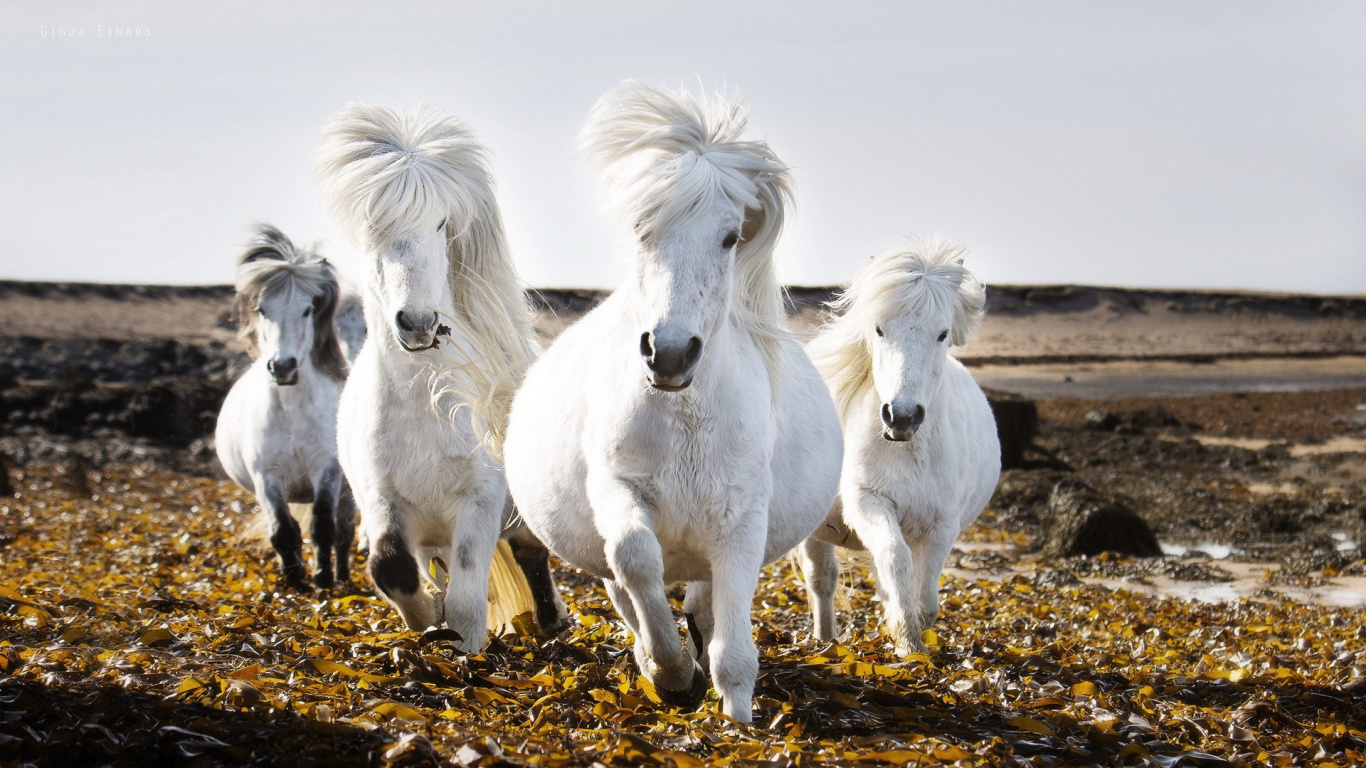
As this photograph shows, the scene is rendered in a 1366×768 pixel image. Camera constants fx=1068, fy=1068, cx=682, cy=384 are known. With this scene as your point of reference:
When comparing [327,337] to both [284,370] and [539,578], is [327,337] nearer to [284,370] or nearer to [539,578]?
[284,370]

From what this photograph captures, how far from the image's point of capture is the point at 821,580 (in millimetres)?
6273

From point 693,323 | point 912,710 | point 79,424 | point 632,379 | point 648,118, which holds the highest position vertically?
point 648,118

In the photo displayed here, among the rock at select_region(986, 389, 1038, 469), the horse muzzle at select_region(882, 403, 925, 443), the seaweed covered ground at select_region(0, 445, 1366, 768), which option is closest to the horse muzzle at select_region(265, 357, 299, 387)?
the seaweed covered ground at select_region(0, 445, 1366, 768)

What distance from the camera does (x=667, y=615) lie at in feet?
11.1

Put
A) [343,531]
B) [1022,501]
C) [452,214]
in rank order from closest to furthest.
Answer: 1. [452,214]
2. [343,531]
3. [1022,501]

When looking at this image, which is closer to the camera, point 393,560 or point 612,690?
point 612,690

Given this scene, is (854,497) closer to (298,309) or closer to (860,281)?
(860,281)

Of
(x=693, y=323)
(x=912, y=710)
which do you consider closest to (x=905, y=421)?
(x=912, y=710)

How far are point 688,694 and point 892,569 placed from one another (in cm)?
206

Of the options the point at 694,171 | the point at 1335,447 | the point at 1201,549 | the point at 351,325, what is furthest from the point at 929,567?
the point at 1335,447

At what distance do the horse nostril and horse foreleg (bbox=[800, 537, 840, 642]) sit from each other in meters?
3.33

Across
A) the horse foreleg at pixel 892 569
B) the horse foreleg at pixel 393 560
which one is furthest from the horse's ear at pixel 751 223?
the horse foreleg at pixel 892 569

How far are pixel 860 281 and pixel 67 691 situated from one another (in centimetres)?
432

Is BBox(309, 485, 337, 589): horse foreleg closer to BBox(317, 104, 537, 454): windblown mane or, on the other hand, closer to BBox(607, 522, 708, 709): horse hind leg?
BBox(317, 104, 537, 454): windblown mane
